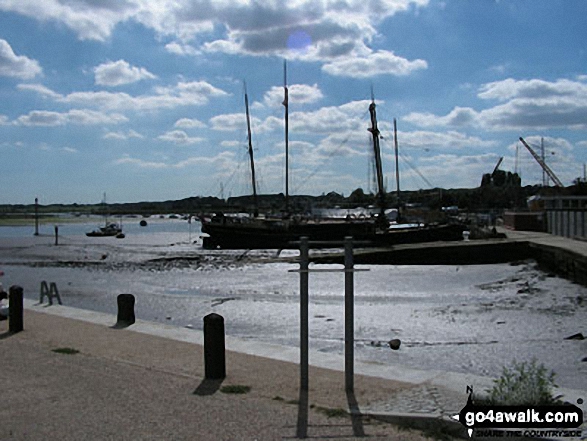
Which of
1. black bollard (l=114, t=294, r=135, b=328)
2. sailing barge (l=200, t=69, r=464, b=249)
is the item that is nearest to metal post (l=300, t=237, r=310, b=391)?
black bollard (l=114, t=294, r=135, b=328)

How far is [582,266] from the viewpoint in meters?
25.2

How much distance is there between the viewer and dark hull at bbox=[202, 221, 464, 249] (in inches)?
2275

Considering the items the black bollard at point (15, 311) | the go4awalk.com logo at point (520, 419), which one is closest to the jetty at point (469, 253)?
the black bollard at point (15, 311)

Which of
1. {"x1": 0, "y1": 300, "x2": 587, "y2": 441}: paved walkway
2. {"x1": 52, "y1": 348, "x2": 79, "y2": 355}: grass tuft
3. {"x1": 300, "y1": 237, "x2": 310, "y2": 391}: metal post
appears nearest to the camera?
{"x1": 0, "y1": 300, "x2": 587, "y2": 441}: paved walkway

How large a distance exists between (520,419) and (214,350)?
3.78 metres

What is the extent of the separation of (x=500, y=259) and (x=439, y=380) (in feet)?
102

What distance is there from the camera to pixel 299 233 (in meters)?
62.8

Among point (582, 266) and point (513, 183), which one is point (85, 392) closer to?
point (582, 266)

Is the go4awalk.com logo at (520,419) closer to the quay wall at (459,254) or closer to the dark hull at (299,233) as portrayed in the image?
the quay wall at (459,254)

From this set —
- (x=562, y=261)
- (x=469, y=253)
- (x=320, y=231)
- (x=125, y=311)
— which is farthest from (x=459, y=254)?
(x=125, y=311)

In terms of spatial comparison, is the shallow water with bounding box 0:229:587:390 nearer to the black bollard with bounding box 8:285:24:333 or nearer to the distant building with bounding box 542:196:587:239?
the distant building with bounding box 542:196:587:239

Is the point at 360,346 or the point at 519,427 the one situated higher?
the point at 519,427

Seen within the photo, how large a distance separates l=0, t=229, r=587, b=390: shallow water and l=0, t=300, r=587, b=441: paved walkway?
11.6 feet

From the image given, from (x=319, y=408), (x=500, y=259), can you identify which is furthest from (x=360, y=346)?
(x=500, y=259)
